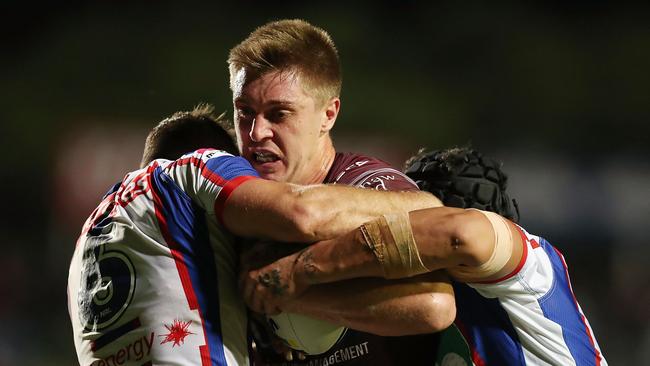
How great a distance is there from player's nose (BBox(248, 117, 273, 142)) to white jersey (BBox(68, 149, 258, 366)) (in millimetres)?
578

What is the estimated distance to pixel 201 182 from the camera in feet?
9.41

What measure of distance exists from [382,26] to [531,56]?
2.07 metres

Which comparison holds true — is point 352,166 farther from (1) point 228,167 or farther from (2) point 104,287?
(2) point 104,287

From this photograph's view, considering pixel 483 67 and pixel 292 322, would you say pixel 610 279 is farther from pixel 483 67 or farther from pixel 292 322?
pixel 292 322

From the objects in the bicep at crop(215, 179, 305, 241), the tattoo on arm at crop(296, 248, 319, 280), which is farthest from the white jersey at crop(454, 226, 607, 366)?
the bicep at crop(215, 179, 305, 241)

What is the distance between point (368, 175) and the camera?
3221mm

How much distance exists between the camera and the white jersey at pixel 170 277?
288cm

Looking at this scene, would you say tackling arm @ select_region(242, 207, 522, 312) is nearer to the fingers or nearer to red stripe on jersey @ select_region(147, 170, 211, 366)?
the fingers

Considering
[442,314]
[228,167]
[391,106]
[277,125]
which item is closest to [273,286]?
[228,167]

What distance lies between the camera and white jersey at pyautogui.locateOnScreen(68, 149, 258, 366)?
288cm

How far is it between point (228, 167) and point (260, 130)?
2.33ft

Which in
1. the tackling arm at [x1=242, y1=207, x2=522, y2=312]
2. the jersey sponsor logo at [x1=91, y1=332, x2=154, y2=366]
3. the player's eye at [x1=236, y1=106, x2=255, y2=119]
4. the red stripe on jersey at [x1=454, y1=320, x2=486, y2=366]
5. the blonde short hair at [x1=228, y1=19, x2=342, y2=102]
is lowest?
the red stripe on jersey at [x1=454, y1=320, x2=486, y2=366]

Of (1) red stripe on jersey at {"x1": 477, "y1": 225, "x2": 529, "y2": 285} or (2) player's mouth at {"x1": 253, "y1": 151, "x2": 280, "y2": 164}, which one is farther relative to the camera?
(2) player's mouth at {"x1": 253, "y1": 151, "x2": 280, "y2": 164}

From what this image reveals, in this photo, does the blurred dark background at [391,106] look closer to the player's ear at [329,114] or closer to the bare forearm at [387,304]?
the player's ear at [329,114]
